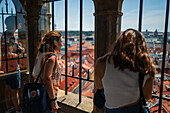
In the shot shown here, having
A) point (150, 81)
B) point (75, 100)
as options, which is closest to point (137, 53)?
point (150, 81)

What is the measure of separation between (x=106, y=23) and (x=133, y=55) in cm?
103

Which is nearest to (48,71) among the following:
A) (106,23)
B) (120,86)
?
(120,86)

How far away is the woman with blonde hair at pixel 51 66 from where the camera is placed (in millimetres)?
1620

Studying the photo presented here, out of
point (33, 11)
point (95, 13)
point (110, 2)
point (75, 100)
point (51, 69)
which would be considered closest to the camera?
point (51, 69)

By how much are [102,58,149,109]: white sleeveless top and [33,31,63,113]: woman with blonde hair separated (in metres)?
0.70

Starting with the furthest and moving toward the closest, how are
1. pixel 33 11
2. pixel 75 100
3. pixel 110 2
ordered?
pixel 33 11 → pixel 75 100 → pixel 110 2

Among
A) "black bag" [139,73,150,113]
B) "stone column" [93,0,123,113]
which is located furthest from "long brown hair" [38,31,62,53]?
"black bag" [139,73,150,113]

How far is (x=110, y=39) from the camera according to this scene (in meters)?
2.01

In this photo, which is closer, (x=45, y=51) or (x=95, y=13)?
(x=45, y=51)

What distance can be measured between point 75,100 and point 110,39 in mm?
1185

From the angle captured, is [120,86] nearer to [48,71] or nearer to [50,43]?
[48,71]

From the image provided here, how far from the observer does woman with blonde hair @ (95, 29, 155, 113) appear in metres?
1.03

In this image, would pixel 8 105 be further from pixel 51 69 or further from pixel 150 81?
pixel 150 81

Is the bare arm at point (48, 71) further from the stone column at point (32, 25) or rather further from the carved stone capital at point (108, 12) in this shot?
the stone column at point (32, 25)
